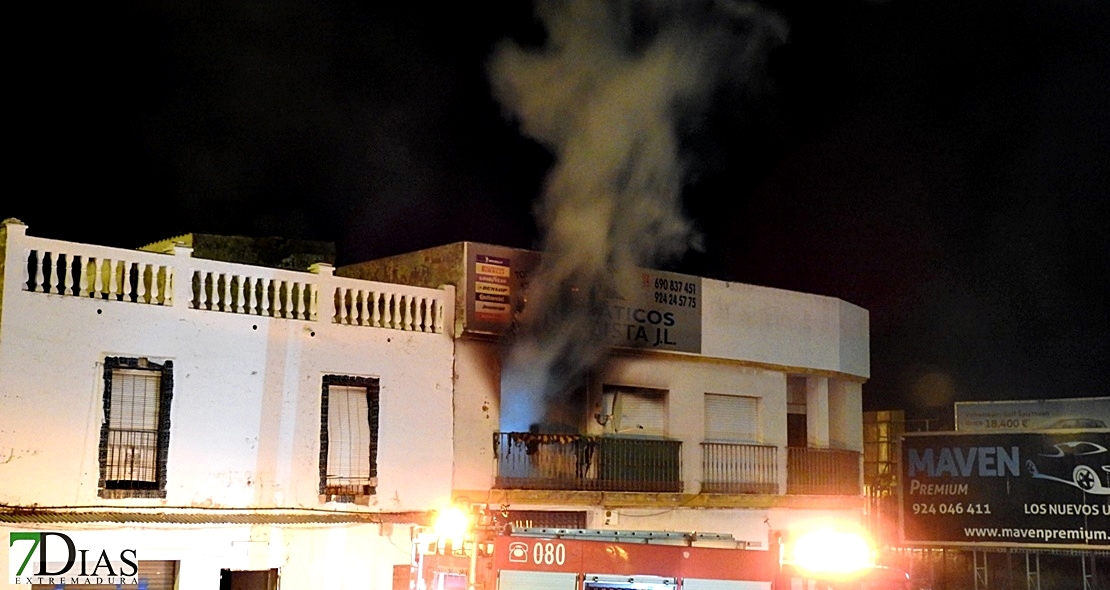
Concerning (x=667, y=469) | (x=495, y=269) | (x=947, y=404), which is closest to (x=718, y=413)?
(x=667, y=469)

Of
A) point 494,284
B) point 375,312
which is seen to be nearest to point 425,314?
point 375,312

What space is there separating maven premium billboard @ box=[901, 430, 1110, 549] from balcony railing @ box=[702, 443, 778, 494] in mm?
5965

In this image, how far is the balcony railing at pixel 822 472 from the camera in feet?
90.0

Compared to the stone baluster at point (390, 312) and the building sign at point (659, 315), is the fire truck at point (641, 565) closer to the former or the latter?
the stone baluster at point (390, 312)

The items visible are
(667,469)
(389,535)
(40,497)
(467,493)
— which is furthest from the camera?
(667,469)

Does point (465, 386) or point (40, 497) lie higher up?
point (465, 386)

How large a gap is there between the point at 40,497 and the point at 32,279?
308 cm

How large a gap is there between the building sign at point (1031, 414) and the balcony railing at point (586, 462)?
52.4ft

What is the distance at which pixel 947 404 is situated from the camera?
138 feet

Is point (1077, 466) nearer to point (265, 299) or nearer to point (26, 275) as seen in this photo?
point (265, 299)

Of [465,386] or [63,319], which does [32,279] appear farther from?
[465,386]

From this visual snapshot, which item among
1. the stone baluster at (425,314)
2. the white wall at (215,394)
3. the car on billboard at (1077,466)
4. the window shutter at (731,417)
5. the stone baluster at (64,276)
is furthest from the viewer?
the car on billboard at (1077,466)

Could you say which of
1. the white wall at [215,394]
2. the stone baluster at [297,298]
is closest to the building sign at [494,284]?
the white wall at [215,394]

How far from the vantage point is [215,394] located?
19344 mm
